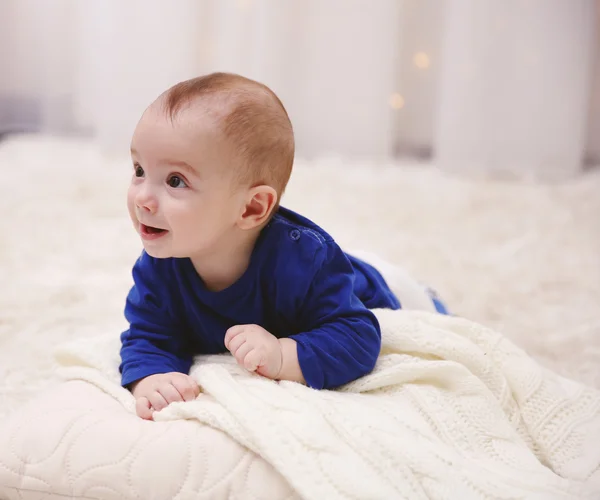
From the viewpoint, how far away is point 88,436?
0.82 meters

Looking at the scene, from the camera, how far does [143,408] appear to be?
88cm

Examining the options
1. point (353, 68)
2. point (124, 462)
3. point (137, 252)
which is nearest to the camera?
point (124, 462)

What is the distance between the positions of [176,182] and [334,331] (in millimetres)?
254

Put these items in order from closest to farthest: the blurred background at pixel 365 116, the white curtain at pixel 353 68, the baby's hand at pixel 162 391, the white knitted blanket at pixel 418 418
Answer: the white knitted blanket at pixel 418 418, the baby's hand at pixel 162 391, the blurred background at pixel 365 116, the white curtain at pixel 353 68

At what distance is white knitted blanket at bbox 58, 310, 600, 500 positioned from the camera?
0.78m

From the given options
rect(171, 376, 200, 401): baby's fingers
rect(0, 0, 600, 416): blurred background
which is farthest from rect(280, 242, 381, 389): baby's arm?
rect(0, 0, 600, 416): blurred background

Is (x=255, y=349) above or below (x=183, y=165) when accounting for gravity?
below

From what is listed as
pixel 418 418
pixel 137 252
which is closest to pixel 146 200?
pixel 418 418

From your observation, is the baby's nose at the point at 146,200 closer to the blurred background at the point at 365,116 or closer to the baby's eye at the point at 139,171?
the baby's eye at the point at 139,171

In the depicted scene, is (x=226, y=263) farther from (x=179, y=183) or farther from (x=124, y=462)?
(x=124, y=462)

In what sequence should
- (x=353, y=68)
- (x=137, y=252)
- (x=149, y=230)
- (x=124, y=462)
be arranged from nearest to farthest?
(x=124, y=462), (x=149, y=230), (x=137, y=252), (x=353, y=68)

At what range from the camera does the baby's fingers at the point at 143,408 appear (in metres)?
0.87

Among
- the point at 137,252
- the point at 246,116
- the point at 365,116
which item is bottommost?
the point at 137,252

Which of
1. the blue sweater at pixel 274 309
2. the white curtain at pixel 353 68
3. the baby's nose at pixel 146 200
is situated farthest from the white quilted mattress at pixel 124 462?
the white curtain at pixel 353 68
